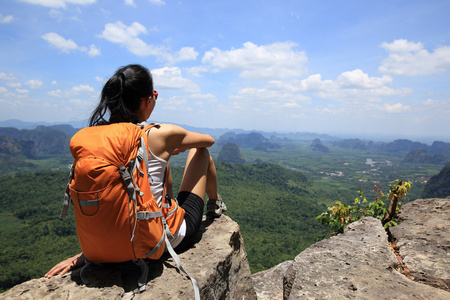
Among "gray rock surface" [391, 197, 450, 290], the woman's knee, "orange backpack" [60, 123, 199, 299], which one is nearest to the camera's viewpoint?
"orange backpack" [60, 123, 199, 299]

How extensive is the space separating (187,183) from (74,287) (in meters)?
1.35

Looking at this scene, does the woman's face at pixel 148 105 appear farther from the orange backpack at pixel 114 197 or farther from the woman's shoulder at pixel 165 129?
the orange backpack at pixel 114 197

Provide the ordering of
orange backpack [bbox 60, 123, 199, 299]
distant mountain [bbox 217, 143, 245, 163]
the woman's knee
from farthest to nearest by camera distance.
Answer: distant mountain [bbox 217, 143, 245, 163]
the woman's knee
orange backpack [bbox 60, 123, 199, 299]

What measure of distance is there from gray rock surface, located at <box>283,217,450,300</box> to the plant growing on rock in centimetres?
86

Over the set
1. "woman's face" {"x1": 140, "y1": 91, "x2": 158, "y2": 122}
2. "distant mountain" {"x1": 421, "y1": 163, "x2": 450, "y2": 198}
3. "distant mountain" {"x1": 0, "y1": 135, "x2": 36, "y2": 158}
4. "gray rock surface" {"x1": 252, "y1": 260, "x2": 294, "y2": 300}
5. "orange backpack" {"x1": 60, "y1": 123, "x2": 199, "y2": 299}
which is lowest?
"distant mountain" {"x1": 0, "y1": 135, "x2": 36, "y2": 158}

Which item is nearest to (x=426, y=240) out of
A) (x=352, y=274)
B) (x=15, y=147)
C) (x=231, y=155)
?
(x=352, y=274)

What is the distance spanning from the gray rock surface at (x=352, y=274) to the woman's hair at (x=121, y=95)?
7.64 feet

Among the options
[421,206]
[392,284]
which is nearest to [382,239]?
[392,284]

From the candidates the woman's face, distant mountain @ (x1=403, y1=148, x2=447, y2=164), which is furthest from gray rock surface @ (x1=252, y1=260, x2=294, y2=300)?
distant mountain @ (x1=403, y1=148, x2=447, y2=164)

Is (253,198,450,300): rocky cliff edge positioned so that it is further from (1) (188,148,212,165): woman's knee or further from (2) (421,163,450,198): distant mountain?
(2) (421,163,450,198): distant mountain

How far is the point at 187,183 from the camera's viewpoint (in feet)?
9.07

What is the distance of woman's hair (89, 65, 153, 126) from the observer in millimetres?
2023

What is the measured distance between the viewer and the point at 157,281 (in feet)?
6.59

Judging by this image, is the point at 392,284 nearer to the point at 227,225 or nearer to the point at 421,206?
the point at 227,225
